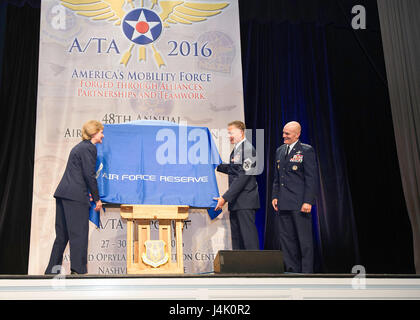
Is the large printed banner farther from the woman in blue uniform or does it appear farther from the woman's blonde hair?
the woman's blonde hair

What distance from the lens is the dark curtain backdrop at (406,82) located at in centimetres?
598

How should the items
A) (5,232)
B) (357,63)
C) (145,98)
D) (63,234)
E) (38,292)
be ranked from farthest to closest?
(357,63), (145,98), (5,232), (63,234), (38,292)

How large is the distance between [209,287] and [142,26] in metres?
3.99

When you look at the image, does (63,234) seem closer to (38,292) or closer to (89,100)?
(89,100)

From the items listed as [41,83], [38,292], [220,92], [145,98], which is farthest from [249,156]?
[38,292]

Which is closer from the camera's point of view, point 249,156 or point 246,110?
point 249,156

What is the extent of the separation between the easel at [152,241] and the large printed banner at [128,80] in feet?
3.06

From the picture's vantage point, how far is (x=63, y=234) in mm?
4840

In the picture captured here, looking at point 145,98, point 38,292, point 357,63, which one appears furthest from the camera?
point 357,63

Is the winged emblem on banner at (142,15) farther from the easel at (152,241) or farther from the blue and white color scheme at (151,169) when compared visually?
the easel at (152,241)

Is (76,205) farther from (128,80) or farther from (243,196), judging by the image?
(128,80)

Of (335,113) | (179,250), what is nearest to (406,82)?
(335,113)

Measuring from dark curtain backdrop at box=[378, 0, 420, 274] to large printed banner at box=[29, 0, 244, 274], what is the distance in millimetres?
1833

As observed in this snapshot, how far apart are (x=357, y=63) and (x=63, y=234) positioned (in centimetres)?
399
